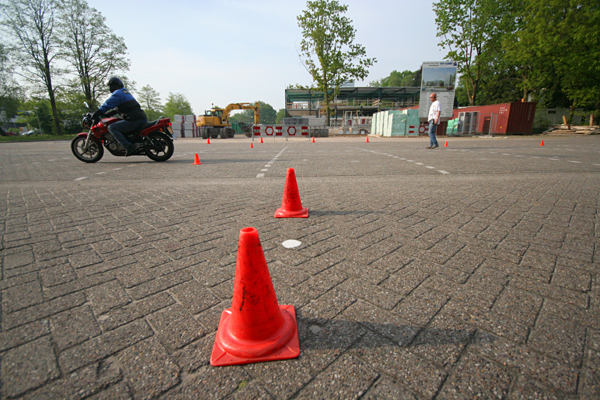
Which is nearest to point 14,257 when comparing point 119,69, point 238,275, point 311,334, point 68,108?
point 238,275

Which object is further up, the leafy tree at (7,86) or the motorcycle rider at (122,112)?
the leafy tree at (7,86)

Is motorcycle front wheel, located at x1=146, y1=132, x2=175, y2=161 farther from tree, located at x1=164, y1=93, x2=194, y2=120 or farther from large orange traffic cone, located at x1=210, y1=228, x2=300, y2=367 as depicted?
tree, located at x1=164, y1=93, x2=194, y2=120

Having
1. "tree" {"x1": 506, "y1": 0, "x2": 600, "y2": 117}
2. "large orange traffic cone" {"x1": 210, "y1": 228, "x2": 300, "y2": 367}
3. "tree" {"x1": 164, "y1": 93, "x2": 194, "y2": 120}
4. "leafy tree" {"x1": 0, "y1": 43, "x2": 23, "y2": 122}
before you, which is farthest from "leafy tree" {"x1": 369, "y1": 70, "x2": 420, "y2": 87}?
"large orange traffic cone" {"x1": 210, "y1": 228, "x2": 300, "y2": 367}

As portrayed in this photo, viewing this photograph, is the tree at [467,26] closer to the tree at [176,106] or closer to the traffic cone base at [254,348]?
the traffic cone base at [254,348]

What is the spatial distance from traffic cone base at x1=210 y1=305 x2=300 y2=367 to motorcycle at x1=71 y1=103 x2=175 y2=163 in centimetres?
814

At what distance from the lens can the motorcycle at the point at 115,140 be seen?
8.01m

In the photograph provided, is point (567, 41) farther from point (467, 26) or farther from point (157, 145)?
point (157, 145)

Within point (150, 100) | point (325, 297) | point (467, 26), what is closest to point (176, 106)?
point (150, 100)

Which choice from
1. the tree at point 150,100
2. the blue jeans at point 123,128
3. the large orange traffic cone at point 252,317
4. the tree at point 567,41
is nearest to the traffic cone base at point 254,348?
the large orange traffic cone at point 252,317

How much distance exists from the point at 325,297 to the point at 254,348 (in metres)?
0.58

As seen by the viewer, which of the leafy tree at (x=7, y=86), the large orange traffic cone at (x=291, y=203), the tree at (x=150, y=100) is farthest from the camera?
the tree at (x=150, y=100)

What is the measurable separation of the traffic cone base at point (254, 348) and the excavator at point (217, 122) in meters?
34.6

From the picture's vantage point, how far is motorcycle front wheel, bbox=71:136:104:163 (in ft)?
27.6

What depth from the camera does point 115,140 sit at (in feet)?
Answer: 26.9
